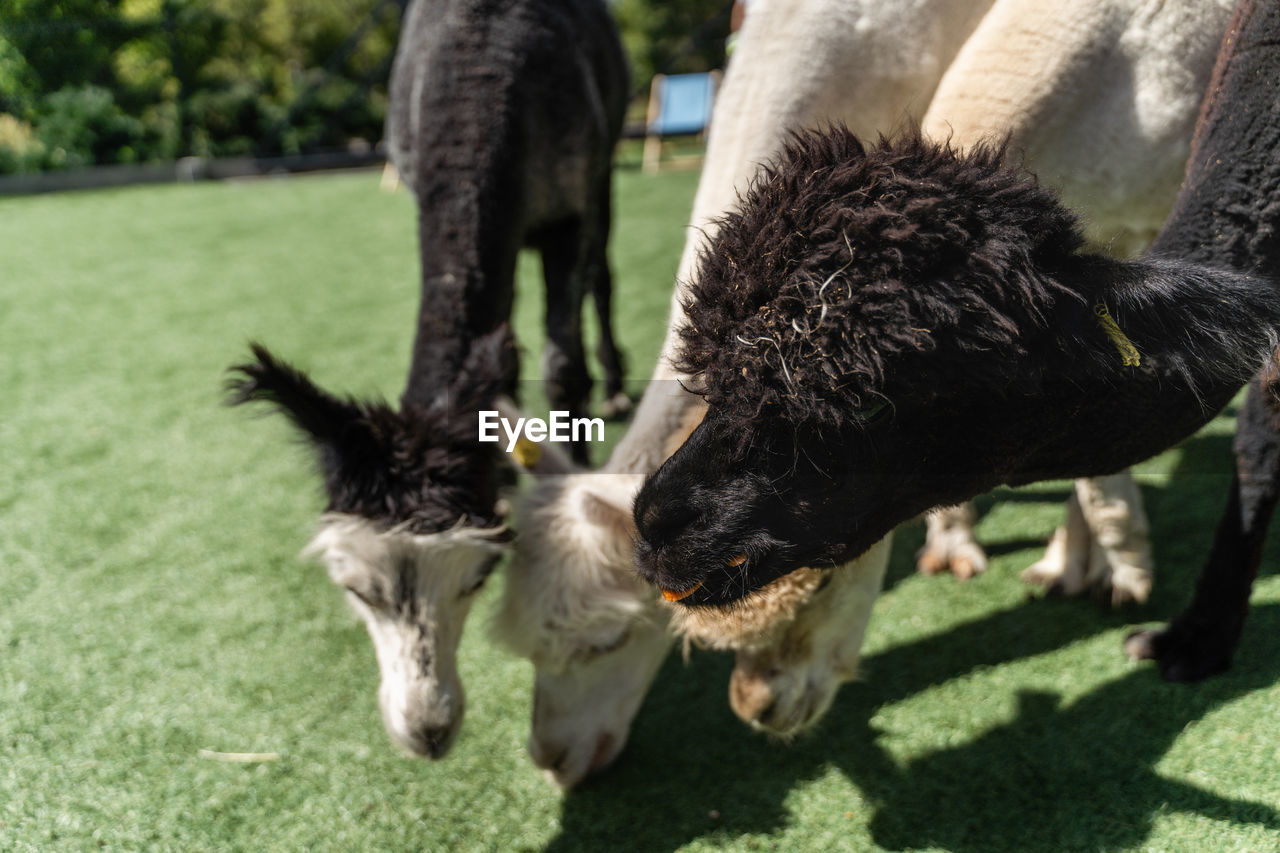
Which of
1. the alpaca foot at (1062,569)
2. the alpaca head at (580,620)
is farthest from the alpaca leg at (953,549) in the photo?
the alpaca head at (580,620)

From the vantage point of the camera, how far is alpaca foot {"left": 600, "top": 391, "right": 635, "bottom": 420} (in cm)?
614

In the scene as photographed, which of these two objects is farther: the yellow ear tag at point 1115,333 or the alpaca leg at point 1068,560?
the alpaca leg at point 1068,560

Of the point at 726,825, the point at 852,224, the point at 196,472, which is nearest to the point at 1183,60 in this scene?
the point at 852,224

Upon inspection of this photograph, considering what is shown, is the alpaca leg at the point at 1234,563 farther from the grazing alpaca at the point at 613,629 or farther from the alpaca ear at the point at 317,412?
the alpaca ear at the point at 317,412

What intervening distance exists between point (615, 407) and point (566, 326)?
1.65m

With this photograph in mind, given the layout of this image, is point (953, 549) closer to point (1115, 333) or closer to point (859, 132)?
point (859, 132)

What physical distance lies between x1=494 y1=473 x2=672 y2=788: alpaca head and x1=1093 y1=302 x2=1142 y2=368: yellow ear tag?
4.43 feet

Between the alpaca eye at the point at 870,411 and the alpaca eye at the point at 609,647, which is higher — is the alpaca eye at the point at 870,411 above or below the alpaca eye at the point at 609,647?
above

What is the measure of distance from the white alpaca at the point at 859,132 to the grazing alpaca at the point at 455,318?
302 mm

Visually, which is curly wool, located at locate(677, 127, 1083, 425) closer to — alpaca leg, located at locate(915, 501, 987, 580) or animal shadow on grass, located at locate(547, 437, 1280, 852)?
animal shadow on grass, located at locate(547, 437, 1280, 852)

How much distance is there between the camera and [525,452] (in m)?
3.06

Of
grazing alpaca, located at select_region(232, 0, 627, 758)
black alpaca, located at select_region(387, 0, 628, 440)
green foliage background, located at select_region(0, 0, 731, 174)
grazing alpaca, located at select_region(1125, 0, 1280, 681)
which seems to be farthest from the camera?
green foliage background, located at select_region(0, 0, 731, 174)

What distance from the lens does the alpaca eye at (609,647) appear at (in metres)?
2.79

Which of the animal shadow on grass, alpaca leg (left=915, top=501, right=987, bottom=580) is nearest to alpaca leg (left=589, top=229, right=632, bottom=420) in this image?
alpaca leg (left=915, top=501, right=987, bottom=580)
